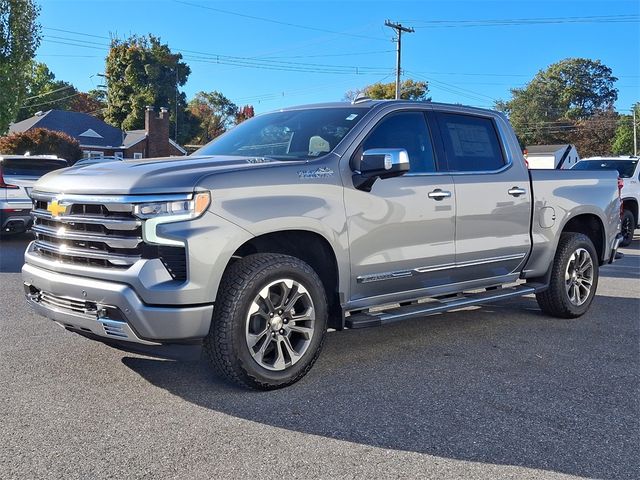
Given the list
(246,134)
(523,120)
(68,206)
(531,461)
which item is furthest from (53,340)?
(523,120)

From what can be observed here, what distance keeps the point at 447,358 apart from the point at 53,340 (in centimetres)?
326

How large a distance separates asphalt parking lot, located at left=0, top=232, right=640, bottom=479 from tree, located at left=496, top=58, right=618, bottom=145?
277 feet

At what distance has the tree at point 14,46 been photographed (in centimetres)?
2214

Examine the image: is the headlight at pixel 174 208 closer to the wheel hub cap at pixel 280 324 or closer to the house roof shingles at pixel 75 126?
the wheel hub cap at pixel 280 324

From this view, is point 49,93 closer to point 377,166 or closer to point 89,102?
point 89,102

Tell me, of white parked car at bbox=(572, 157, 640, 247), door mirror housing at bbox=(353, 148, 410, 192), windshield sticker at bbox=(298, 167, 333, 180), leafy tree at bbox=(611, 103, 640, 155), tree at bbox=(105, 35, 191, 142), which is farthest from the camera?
leafy tree at bbox=(611, 103, 640, 155)

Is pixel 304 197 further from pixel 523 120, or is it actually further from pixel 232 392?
pixel 523 120

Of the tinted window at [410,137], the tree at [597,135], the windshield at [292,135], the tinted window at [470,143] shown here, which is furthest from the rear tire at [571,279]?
the tree at [597,135]

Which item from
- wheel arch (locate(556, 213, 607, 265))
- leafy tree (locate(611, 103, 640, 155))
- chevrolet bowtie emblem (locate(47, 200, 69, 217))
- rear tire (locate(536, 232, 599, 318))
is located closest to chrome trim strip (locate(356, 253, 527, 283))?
rear tire (locate(536, 232, 599, 318))

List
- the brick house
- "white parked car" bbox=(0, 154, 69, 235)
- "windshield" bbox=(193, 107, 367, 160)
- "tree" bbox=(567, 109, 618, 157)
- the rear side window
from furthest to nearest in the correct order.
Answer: "tree" bbox=(567, 109, 618, 157) → the brick house → the rear side window → "white parked car" bbox=(0, 154, 69, 235) → "windshield" bbox=(193, 107, 367, 160)

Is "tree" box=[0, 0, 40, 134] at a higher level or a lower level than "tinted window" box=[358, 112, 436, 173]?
higher

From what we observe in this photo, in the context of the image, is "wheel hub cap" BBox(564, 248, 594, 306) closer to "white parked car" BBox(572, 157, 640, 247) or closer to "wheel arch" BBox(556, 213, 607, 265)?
"wheel arch" BBox(556, 213, 607, 265)

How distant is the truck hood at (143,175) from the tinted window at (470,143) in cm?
169

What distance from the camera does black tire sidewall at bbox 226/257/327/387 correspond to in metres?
3.95
